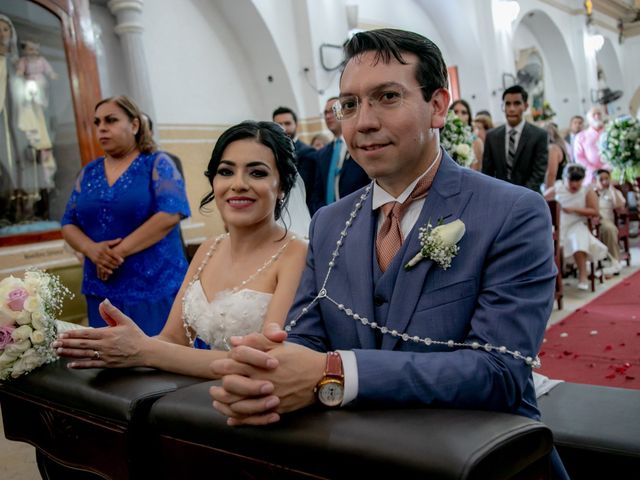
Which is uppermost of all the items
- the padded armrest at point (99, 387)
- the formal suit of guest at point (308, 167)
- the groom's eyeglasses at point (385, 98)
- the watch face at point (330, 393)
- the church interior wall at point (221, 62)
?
the church interior wall at point (221, 62)

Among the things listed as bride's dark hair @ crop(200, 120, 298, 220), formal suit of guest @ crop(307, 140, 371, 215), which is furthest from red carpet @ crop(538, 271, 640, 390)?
bride's dark hair @ crop(200, 120, 298, 220)

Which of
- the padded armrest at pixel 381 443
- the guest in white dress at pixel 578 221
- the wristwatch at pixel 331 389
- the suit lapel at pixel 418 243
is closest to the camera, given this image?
the padded armrest at pixel 381 443

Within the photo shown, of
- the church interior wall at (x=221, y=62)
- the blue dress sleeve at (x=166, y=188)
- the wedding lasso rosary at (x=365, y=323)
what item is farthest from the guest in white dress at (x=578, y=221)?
the wedding lasso rosary at (x=365, y=323)

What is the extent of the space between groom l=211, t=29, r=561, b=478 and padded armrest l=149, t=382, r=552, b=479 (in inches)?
2.3

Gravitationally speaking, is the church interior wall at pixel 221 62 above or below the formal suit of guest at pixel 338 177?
above

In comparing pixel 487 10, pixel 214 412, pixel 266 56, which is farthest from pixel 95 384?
pixel 487 10

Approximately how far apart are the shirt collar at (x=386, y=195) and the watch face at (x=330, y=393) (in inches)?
23.1

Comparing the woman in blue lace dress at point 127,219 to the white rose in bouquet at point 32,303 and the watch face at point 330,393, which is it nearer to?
the white rose in bouquet at point 32,303

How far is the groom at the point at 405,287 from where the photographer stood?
1.26 metres

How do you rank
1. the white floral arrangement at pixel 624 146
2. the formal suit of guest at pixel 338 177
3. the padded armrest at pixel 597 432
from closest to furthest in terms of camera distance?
the padded armrest at pixel 597 432
the formal suit of guest at pixel 338 177
the white floral arrangement at pixel 624 146

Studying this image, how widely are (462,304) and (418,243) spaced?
18cm

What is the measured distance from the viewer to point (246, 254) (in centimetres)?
247

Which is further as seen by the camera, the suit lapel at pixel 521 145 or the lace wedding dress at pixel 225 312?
the suit lapel at pixel 521 145

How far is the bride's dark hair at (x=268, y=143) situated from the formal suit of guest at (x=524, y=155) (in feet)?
11.9
